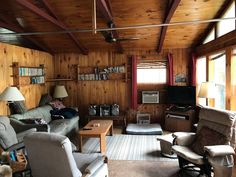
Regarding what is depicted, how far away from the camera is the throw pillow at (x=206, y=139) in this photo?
11.1 feet

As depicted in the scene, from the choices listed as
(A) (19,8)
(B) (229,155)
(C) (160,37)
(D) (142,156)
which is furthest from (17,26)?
(B) (229,155)

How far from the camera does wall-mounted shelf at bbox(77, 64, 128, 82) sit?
721 centimetres

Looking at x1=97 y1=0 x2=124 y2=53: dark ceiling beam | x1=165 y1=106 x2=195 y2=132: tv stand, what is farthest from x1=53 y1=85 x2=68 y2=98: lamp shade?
x1=165 y1=106 x2=195 y2=132: tv stand

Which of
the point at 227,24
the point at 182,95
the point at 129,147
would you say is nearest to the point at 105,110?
the point at 129,147

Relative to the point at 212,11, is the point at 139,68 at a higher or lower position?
lower

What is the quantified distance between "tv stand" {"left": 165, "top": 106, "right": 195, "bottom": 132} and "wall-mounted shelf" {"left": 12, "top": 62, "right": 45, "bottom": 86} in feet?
12.7

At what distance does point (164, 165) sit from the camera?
13.0 ft

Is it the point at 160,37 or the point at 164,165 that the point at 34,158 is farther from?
the point at 160,37

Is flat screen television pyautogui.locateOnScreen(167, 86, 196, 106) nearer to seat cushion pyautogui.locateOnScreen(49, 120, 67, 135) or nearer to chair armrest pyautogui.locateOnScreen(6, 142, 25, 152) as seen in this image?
seat cushion pyautogui.locateOnScreen(49, 120, 67, 135)

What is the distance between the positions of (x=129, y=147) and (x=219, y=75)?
266 cm

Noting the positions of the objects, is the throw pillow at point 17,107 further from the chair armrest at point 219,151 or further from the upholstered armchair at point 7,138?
the chair armrest at point 219,151

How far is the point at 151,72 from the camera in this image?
7152 mm

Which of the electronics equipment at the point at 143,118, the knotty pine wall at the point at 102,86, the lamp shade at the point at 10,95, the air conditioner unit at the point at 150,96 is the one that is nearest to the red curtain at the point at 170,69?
the knotty pine wall at the point at 102,86

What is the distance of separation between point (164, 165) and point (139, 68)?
12.6ft
